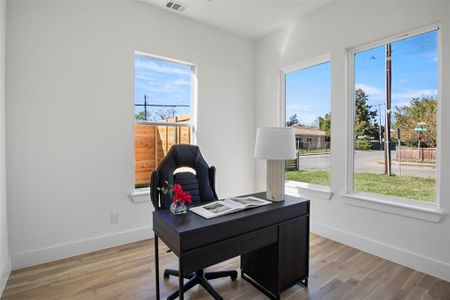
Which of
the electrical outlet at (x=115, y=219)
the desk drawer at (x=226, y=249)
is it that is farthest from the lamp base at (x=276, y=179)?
the electrical outlet at (x=115, y=219)

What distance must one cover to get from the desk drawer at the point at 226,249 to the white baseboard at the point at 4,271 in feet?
5.74

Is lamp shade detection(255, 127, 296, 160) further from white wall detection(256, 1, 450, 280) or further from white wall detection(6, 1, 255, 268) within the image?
white wall detection(6, 1, 255, 268)

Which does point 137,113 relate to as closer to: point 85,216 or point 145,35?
point 145,35

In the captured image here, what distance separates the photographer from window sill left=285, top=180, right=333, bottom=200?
123 inches

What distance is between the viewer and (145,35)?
9.86ft

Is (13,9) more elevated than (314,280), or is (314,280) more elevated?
(13,9)

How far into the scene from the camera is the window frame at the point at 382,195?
2246mm

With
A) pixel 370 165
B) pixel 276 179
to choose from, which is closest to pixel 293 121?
pixel 370 165

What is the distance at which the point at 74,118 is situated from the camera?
8.50ft

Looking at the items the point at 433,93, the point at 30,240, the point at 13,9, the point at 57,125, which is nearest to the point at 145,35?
the point at 13,9

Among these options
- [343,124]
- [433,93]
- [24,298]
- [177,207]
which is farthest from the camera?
[343,124]

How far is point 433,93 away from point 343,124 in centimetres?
86

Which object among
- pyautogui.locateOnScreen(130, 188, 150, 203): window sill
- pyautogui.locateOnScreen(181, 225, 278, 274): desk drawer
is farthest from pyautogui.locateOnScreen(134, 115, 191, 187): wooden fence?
pyautogui.locateOnScreen(181, 225, 278, 274): desk drawer

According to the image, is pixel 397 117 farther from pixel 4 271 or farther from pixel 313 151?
pixel 4 271
